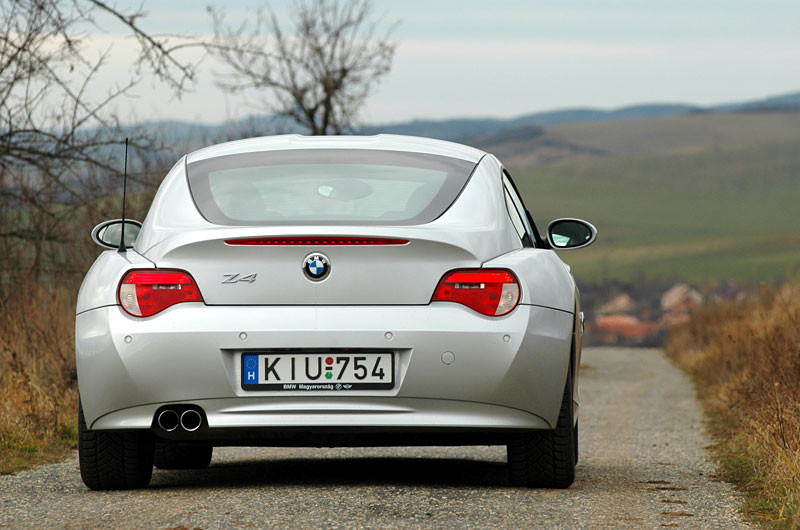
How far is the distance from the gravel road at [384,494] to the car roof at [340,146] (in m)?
1.60

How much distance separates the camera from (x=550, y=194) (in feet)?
521

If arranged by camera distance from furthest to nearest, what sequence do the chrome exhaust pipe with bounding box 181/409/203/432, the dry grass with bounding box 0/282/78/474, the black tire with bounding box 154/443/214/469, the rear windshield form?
the dry grass with bounding box 0/282/78/474
the black tire with bounding box 154/443/214/469
the rear windshield
the chrome exhaust pipe with bounding box 181/409/203/432

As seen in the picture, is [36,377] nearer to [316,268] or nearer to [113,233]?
[113,233]

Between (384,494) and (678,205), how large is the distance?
16064cm

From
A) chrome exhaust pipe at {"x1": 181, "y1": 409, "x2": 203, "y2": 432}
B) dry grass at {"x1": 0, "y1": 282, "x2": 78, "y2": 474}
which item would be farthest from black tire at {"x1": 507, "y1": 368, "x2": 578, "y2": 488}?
dry grass at {"x1": 0, "y1": 282, "x2": 78, "y2": 474}

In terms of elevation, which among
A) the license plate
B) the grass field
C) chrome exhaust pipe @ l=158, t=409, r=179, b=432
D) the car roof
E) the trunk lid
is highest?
the car roof

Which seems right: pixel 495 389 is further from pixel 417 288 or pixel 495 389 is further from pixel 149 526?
pixel 149 526

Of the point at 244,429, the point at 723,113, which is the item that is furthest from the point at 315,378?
the point at 723,113

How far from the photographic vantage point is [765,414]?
27.1 ft

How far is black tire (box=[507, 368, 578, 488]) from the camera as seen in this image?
6238 mm

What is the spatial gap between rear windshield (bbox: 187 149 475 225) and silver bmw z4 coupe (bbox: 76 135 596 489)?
19 mm

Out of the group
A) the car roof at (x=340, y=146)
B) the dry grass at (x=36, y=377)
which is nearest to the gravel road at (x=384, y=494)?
the dry grass at (x=36, y=377)

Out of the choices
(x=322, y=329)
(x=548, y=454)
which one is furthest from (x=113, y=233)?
(x=548, y=454)

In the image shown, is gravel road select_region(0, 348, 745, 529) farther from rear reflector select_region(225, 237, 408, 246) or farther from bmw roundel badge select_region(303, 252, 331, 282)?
rear reflector select_region(225, 237, 408, 246)
